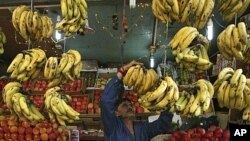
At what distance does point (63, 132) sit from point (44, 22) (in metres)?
2.00

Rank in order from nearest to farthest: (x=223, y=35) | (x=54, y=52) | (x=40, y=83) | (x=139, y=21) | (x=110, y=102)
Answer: (x=223, y=35) < (x=110, y=102) < (x=139, y=21) < (x=40, y=83) < (x=54, y=52)

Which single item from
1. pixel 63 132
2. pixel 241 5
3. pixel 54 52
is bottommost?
pixel 63 132

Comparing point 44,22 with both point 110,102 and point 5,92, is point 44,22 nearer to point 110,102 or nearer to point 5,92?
point 5,92

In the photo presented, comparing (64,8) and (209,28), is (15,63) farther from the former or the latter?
(209,28)

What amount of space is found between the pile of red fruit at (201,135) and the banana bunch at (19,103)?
198 centimetres

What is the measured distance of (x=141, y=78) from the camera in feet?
8.36

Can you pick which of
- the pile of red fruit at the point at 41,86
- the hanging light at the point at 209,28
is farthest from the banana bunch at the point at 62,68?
the pile of red fruit at the point at 41,86

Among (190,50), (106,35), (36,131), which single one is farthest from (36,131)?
(106,35)

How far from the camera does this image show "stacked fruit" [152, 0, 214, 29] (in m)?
2.40

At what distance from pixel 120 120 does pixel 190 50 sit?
1.18 meters

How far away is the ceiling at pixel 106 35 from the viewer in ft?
17.1

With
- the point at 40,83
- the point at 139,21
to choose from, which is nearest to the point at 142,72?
the point at 139,21

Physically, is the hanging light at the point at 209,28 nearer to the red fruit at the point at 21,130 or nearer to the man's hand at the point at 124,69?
the man's hand at the point at 124,69

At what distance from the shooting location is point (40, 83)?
256 inches
